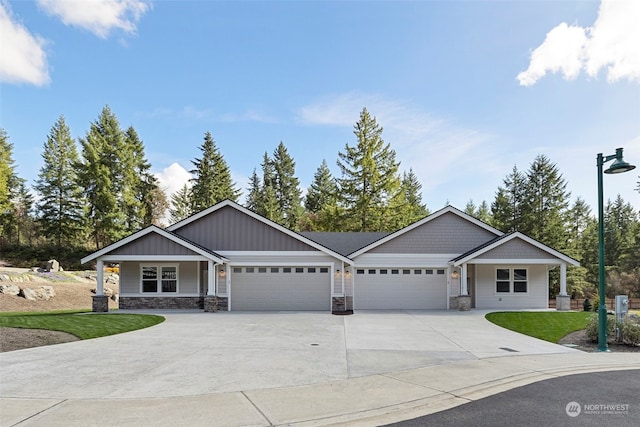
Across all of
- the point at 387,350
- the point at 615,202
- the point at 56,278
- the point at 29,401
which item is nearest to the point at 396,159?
the point at 387,350

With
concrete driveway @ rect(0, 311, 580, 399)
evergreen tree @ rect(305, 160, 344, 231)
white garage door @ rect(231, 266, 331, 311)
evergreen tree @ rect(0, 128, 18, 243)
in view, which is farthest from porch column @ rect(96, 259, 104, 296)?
evergreen tree @ rect(0, 128, 18, 243)

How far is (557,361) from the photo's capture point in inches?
334

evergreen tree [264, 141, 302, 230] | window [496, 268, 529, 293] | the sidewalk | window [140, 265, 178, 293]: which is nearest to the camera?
the sidewalk

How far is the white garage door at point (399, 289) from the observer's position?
19703mm

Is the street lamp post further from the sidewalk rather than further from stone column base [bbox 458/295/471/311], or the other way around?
stone column base [bbox 458/295/471/311]

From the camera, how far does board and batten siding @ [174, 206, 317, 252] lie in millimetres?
18984

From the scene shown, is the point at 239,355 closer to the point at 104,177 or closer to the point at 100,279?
the point at 100,279

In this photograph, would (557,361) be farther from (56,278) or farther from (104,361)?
(56,278)

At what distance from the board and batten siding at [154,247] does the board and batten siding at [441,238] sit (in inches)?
385

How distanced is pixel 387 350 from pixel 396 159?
26.8m

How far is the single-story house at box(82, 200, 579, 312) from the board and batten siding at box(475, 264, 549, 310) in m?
0.05

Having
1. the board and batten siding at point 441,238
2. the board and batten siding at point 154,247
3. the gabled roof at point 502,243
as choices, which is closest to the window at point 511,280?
the gabled roof at point 502,243

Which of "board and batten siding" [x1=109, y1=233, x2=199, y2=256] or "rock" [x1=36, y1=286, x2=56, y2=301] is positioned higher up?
"board and batten siding" [x1=109, y1=233, x2=199, y2=256]

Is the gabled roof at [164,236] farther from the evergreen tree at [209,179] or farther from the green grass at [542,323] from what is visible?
the evergreen tree at [209,179]
